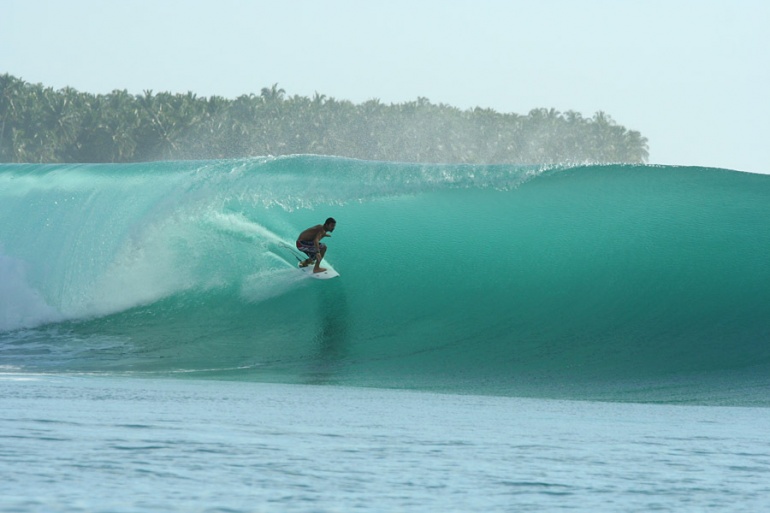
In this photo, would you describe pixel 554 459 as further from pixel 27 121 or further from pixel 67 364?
pixel 27 121

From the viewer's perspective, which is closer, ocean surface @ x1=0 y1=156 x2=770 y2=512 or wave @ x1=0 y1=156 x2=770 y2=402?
ocean surface @ x1=0 y1=156 x2=770 y2=512

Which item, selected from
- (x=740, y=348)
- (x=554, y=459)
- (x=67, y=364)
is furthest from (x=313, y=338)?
(x=554, y=459)

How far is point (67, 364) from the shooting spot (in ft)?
30.4

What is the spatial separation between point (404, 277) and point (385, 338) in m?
1.94

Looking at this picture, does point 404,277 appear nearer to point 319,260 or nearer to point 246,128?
point 319,260

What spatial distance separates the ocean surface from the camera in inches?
138

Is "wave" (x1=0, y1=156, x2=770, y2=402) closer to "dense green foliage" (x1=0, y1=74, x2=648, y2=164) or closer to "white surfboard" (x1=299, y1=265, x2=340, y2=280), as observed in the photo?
"white surfboard" (x1=299, y1=265, x2=340, y2=280)

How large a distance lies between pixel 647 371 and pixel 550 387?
1.14m

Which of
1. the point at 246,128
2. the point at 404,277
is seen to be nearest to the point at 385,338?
the point at 404,277

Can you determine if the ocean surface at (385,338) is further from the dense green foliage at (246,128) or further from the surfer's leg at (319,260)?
the dense green foliage at (246,128)

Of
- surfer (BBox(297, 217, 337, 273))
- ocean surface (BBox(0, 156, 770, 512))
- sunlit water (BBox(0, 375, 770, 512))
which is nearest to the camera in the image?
sunlit water (BBox(0, 375, 770, 512))

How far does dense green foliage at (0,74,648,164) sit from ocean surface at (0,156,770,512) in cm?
6270

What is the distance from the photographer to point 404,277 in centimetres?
1224

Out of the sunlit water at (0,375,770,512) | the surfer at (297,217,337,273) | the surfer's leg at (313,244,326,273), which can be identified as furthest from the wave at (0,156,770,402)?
the sunlit water at (0,375,770,512)
